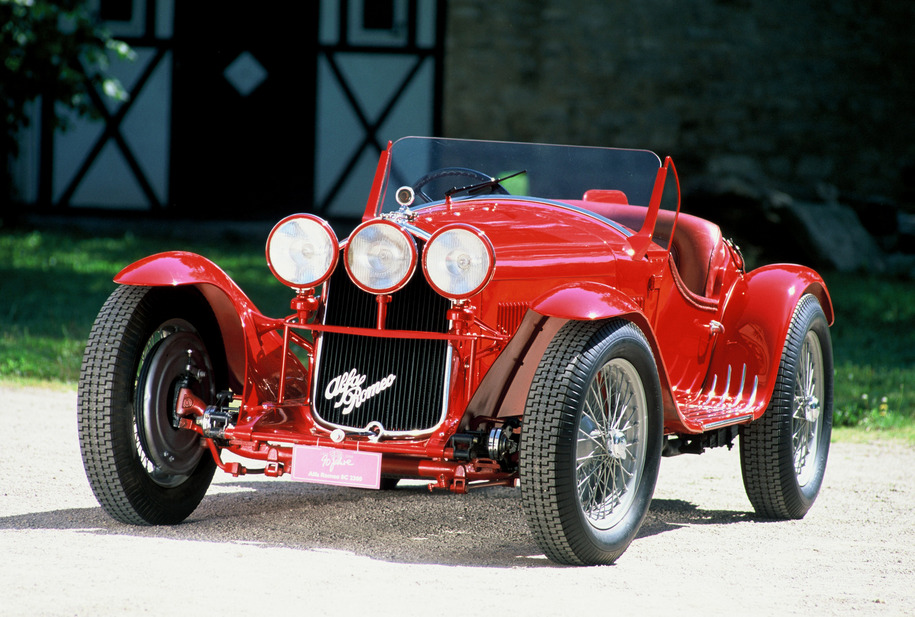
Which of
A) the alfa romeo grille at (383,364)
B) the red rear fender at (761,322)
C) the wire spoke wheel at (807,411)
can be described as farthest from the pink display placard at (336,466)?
the wire spoke wheel at (807,411)

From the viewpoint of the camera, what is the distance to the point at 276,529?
4.42 meters

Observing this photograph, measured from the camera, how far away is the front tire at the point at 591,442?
3.77 meters

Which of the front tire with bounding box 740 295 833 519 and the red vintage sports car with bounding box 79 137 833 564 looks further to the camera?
the front tire with bounding box 740 295 833 519

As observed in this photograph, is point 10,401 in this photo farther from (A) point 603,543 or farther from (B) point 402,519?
(A) point 603,543

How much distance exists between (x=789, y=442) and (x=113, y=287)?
803cm

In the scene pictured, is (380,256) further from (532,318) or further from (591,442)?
(591,442)

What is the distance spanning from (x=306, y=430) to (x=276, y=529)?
1.49ft

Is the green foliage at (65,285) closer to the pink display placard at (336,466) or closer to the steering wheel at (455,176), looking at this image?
the steering wheel at (455,176)

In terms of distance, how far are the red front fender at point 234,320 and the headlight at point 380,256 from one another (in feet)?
1.45

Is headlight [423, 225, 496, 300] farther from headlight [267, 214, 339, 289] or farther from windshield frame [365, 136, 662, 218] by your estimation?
windshield frame [365, 136, 662, 218]

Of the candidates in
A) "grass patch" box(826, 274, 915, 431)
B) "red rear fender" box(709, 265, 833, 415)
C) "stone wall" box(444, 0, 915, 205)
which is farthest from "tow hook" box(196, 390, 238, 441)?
"stone wall" box(444, 0, 915, 205)

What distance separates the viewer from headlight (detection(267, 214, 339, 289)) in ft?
13.9

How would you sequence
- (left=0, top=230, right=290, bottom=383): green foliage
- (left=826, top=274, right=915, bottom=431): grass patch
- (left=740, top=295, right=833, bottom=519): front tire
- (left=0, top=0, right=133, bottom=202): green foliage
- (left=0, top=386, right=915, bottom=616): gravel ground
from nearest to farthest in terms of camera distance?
(left=0, top=386, right=915, bottom=616): gravel ground
(left=740, top=295, right=833, bottom=519): front tire
(left=826, top=274, right=915, bottom=431): grass patch
(left=0, top=230, right=290, bottom=383): green foliage
(left=0, top=0, right=133, bottom=202): green foliage

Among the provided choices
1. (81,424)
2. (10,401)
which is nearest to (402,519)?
(81,424)
